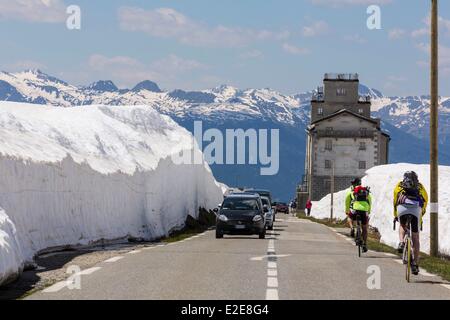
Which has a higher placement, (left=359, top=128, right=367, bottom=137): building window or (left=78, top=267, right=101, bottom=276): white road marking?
(left=359, top=128, right=367, bottom=137): building window

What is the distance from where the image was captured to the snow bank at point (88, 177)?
62.0 feet

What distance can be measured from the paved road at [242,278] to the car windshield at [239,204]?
10.2 m

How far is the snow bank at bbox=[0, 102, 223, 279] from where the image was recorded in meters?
18.9

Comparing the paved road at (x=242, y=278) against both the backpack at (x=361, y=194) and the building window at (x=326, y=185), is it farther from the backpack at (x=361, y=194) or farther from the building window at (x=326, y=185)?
the building window at (x=326, y=185)

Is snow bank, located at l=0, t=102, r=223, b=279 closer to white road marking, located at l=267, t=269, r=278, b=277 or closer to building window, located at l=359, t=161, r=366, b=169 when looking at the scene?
white road marking, located at l=267, t=269, r=278, b=277

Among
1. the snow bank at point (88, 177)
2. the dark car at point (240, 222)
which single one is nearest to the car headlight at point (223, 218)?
the dark car at point (240, 222)

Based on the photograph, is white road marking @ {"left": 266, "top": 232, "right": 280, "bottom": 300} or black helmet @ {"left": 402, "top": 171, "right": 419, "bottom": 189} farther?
black helmet @ {"left": 402, "top": 171, "right": 419, "bottom": 189}

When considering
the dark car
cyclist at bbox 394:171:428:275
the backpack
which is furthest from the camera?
the dark car

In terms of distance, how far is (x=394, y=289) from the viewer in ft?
43.2

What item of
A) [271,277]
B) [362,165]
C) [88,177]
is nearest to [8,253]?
[271,277]

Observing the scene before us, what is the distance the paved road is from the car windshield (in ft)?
33.3

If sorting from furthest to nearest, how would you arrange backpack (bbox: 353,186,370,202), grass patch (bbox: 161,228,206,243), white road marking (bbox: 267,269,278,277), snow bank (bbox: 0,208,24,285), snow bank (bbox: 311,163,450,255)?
grass patch (bbox: 161,228,206,243), snow bank (bbox: 311,163,450,255), backpack (bbox: 353,186,370,202), white road marking (bbox: 267,269,278,277), snow bank (bbox: 0,208,24,285)

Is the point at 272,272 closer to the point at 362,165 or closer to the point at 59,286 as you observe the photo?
the point at 59,286

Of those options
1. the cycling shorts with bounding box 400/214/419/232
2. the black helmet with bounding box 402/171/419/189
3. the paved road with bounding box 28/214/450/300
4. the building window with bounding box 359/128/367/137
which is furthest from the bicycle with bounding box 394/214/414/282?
the building window with bounding box 359/128/367/137
